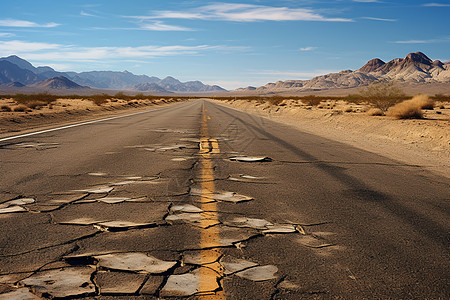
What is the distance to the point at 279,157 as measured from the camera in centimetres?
784

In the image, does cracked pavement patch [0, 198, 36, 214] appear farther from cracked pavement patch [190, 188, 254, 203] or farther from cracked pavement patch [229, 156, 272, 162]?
cracked pavement patch [229, 156, 272, 162]

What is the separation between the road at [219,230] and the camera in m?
2.50

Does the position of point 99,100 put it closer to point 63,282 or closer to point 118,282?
point 63,282

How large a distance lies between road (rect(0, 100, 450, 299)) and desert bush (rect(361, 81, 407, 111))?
1520 centimetres

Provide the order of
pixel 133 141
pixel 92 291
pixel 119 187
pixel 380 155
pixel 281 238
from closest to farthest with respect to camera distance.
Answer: pixel 92 291 → pixel 281 238 → pixel 119 187 → pixel 380 155 → pixel 133 141

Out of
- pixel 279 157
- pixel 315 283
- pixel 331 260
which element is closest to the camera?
pixel 315 283

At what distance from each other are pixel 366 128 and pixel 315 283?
559 inches

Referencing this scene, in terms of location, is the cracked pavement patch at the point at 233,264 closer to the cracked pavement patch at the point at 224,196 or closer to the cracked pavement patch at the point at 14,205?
the cracked pavement patch at the point at 224,196

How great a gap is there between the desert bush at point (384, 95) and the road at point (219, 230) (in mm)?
15203

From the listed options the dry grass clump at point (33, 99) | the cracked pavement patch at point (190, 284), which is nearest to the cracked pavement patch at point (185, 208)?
the cracked pavement patch at point (190, 284)

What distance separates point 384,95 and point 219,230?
20.1 m

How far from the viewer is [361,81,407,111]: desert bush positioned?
67.7ft

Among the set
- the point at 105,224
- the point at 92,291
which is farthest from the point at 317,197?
the point at 92,291

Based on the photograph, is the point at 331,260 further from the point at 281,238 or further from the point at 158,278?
the point at 158,278
